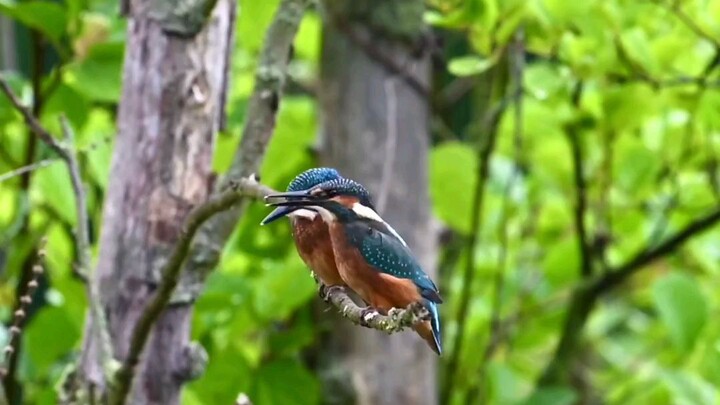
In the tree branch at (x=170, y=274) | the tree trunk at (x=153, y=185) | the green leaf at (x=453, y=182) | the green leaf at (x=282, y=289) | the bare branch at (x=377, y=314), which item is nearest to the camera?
the bare branch at (x=377, y=314)

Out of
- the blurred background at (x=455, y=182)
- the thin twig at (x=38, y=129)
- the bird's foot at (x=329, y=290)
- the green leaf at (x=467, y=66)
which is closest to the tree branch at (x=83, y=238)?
the thin twig at (x=38, y=129)

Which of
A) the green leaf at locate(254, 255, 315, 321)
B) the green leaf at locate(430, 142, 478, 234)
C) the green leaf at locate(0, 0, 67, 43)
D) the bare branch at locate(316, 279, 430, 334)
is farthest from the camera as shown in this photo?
the green leaf at locate(430, 142, 478, 234)

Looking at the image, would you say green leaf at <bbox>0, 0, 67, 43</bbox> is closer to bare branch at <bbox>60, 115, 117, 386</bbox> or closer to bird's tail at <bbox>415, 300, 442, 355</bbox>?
bare branch at <bbox>60, 115, 117, 386</bbox>

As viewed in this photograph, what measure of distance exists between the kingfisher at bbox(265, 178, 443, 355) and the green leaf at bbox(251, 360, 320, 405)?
83 cm

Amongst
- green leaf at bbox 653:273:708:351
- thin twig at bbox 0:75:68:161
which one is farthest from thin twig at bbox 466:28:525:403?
thin twig at bbox 0:75:68:161

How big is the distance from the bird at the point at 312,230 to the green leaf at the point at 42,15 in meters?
0.69

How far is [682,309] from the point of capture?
4.61 feet

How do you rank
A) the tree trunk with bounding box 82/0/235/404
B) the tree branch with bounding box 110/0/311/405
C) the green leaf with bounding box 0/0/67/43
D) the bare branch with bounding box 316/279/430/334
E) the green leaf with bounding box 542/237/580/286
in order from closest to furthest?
the bare branch with bounding box 316/279/430/334 < the tree branch with bounding box 110/0/311/405 < the tree trunk with bounding box 82/0/235/404 < the green leaf with bounding box 0/0/67/43 < the green leaf with bounding box 542/237/580/286

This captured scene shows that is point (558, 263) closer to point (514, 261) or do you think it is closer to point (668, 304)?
point (514, 261)

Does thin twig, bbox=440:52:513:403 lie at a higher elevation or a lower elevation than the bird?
lower

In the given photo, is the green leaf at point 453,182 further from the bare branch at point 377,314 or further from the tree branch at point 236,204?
the bare branch at point 377,314

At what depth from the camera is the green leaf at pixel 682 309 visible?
140 centimetres

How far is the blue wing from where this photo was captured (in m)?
0.53

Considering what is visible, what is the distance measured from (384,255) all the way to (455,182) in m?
1.02
